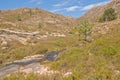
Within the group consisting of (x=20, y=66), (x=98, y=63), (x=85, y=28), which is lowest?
(x=20, y=66)

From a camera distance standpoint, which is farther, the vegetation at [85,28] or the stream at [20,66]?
the vegetation at [85,28]

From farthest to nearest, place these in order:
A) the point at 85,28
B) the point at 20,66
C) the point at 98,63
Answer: the point at 85,28 < the point at 20,66 < the point at 98,63

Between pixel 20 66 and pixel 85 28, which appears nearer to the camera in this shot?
pixel 20 66

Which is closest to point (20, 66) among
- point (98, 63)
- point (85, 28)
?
point (98, 63)

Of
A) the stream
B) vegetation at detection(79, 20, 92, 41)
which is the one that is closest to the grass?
the stream

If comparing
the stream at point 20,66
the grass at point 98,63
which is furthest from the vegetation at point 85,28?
the grass at point 98,63

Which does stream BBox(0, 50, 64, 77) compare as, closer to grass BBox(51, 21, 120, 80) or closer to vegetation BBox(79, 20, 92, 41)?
grass BBox(51, 21, 120, 80)

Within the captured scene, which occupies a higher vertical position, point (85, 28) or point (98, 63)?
point (85, 28)

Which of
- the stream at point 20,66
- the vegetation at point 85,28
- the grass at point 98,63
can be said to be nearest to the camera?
A: the grass at point 98,63

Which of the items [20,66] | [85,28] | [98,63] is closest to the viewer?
[98,63]

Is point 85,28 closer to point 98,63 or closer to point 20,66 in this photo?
point 20,66

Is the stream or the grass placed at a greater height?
the grass

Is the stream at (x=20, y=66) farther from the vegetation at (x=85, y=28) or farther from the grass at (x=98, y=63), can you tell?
the vegetation at (x=85, y=28)

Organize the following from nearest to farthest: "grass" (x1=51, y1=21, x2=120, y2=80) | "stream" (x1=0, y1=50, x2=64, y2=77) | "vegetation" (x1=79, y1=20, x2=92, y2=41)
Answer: "grass" (x1=51, y1=21, x2=120, y2=80)
"stream" (x1=0, y1=50, x2=64, y2=77)
"vegetation" (x1=79, y1=20, x2=92, y2=41)
